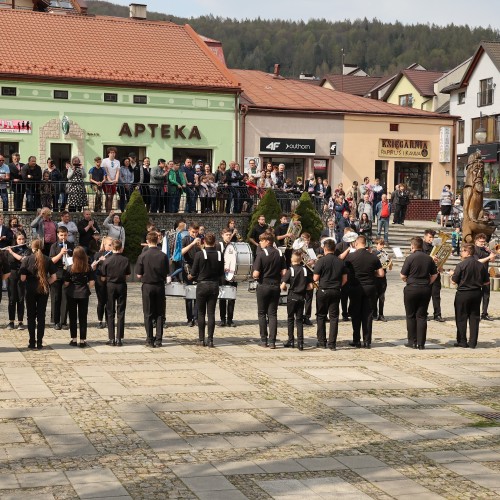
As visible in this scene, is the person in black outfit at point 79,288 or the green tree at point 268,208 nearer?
the person in black outfit at point 79,288

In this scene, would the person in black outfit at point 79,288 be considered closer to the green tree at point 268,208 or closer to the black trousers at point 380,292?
the black trousers at point 380,292

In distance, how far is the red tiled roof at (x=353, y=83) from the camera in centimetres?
8481

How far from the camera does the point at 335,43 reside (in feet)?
505

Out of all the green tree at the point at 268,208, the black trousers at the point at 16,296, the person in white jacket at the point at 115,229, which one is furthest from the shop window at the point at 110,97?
the black trousers at the point at 16,296

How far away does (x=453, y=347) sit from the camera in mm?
17312

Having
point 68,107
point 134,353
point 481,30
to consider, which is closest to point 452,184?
point 68,107

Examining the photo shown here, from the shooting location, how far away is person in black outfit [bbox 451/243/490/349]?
56.1 ft

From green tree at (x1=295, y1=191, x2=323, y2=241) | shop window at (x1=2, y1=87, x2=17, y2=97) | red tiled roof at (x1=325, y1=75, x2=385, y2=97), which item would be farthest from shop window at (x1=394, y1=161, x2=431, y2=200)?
red tiled roof at (x1=325, y1=75, x2=385, y2=97)

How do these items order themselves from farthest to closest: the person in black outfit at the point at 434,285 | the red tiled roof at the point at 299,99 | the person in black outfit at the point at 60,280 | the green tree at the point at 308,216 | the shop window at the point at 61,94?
the red tiled roof at the point at 299,99 → the shop window at the point at 61,94 → the green tree at the point at 308,216 → the person in black outfit at the point at 434,285 → the person in black outfit at the point at 60,280

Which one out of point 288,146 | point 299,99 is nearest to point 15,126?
point 288,146

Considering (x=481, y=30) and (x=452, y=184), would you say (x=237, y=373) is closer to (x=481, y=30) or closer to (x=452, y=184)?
(x=452, y=184)

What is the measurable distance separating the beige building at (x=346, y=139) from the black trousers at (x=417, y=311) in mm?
21766

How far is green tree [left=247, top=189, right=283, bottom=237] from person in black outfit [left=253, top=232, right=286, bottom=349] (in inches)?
495

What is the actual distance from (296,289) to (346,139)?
81.4ft
